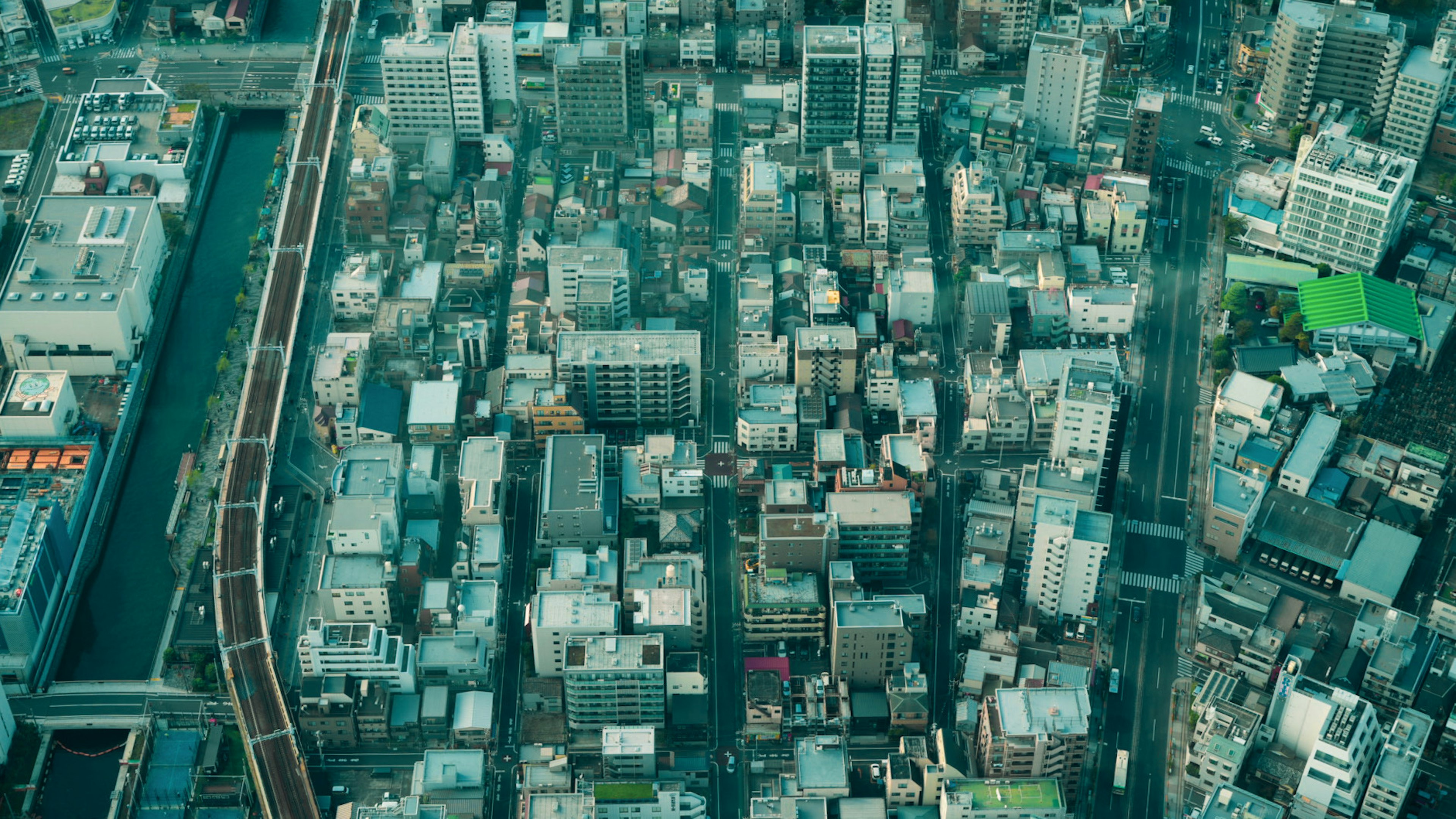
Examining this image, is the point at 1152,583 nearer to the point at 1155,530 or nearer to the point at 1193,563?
the point at 1193,563

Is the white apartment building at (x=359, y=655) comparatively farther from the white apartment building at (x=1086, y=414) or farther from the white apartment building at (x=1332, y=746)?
the white apartment building at (x=1332, y=746)

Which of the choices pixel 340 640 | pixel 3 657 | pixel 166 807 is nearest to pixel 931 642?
pixel 340 640

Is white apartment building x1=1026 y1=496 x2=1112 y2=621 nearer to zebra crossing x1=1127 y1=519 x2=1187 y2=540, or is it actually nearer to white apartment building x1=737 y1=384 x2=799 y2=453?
zebra crossing x1=1127 y1=519 x2=1187 y2=540

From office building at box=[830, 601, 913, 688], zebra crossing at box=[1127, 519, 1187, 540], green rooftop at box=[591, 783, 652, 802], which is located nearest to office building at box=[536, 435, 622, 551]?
office building at box=[830, 601, 913, 688]

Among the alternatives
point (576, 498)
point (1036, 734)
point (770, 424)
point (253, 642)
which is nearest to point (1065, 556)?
point (1036, 734)

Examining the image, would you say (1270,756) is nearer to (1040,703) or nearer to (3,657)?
(1040,703)
